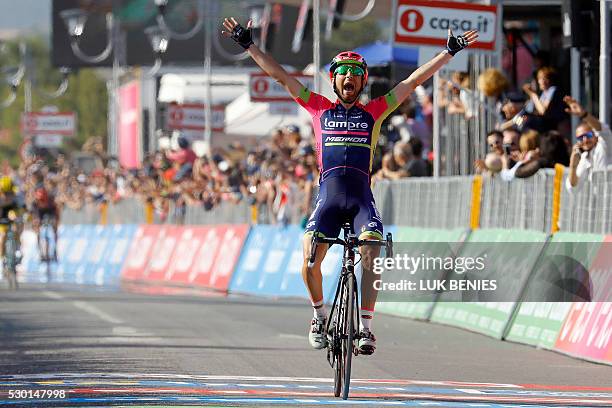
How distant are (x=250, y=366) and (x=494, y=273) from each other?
182 inches

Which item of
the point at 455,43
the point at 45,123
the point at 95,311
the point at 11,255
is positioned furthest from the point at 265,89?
the point at 45,123

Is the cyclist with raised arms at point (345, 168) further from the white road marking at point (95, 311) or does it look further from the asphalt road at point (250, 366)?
the white road marking at point (95, 311)

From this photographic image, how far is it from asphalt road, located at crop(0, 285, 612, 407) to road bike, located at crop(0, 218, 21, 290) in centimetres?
841

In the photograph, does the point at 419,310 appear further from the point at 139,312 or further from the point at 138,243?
the point at 138,243

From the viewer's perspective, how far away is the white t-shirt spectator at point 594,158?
51.6ft

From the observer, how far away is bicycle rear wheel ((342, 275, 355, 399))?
10.5 m

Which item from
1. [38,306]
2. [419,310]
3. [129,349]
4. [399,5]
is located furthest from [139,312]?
[129,349]

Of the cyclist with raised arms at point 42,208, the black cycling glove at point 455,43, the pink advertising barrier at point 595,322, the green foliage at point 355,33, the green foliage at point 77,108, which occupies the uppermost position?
the green foliage at point 355,33

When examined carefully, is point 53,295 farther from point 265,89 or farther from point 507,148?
point 507,148

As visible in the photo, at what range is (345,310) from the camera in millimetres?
10844

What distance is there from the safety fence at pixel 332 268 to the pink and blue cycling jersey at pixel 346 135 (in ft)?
11.1

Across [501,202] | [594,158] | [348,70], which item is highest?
[348,70]

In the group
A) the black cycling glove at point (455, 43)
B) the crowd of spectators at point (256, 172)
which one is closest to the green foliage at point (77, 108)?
the crowd of spectators at point (256, 172)

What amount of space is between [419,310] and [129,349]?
5.48 metres
